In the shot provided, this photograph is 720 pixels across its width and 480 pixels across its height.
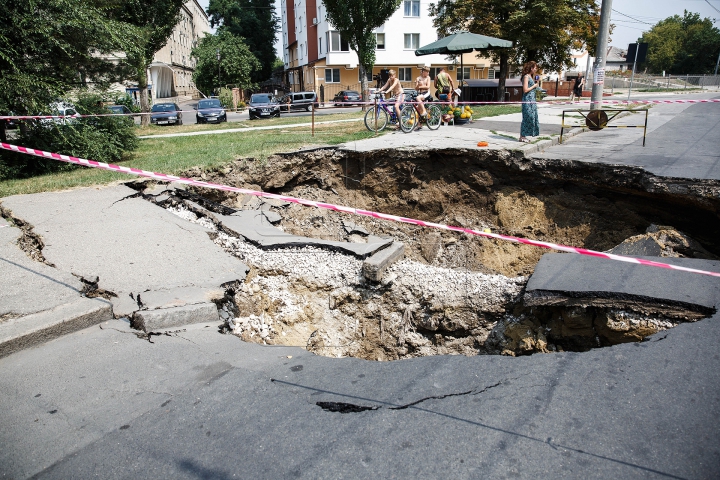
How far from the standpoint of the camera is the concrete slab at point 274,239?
6.20m

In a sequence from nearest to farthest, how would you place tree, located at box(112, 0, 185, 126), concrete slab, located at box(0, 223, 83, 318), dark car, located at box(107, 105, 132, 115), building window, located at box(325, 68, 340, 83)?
concrete slab, located at box(0, 223, 83, 318), dark car, located at box(107, 105, 132, 115), tree, located at box(112, 0, 185, 126), building window, located at box(325, 68, 340, 83)

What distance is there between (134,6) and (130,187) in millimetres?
15132

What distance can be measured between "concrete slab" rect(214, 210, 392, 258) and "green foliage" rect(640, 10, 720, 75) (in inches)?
3078

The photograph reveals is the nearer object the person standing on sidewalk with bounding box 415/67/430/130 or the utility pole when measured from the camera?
the utility pole

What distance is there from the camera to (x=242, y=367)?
343 cm

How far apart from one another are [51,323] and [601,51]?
505 inches

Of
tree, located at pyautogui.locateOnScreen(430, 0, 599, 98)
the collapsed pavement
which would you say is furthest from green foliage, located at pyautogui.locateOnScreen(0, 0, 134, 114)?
tree, located at pyautogui.locateOnScreen(430, 0, 599, 98)

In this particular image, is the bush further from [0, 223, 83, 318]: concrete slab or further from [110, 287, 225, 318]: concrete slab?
[110, 287, 225, 318]: concrete slab

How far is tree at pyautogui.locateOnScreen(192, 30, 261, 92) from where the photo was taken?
1746 inches

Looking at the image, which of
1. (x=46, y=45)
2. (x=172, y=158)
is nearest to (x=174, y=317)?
(x=172, y=158)

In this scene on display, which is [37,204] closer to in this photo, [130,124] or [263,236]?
[263,236]

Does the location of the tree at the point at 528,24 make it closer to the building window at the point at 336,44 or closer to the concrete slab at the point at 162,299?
A: the building window at the point at 336,44

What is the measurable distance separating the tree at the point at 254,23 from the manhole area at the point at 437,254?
180 feet

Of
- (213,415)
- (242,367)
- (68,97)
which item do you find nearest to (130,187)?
(68,97)
